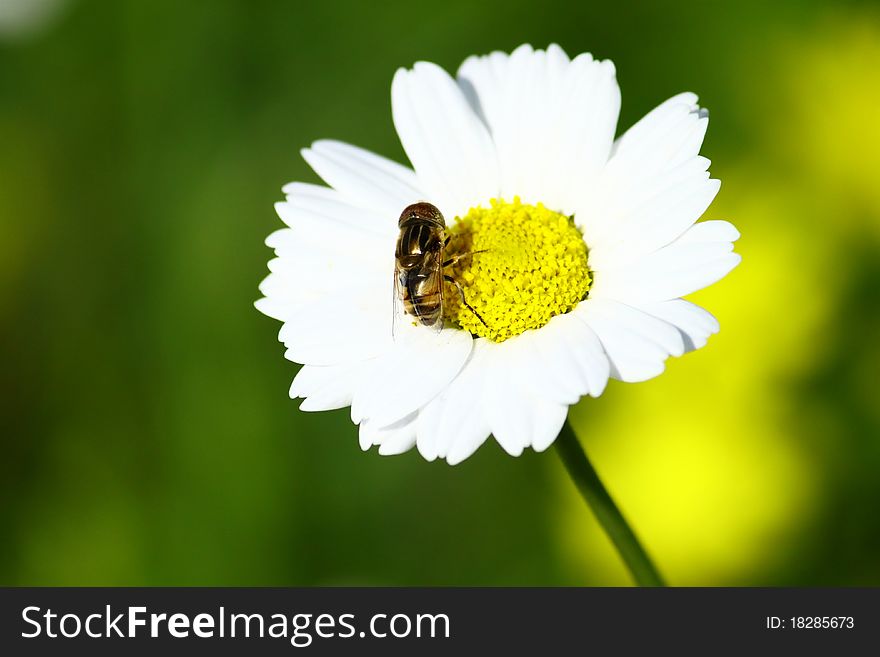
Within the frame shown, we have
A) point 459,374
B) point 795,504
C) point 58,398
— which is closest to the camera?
point 459,374

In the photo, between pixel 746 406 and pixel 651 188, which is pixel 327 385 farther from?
pixel 746 406

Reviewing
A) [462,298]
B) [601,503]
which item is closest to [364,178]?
[462,298]

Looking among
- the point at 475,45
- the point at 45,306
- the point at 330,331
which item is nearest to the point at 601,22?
the point at 475,45

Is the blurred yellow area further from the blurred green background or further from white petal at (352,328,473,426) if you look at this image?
white petal at (352,328,473,426)

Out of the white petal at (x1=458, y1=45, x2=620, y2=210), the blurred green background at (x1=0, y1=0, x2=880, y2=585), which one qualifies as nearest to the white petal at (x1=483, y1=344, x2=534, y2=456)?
the white petal at (x1=458, y1=45, x2=620, y2=210)

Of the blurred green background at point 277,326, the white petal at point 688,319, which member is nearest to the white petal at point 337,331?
the white petal at point 688,319

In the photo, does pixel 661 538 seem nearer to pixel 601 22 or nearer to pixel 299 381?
pixel 299 381
